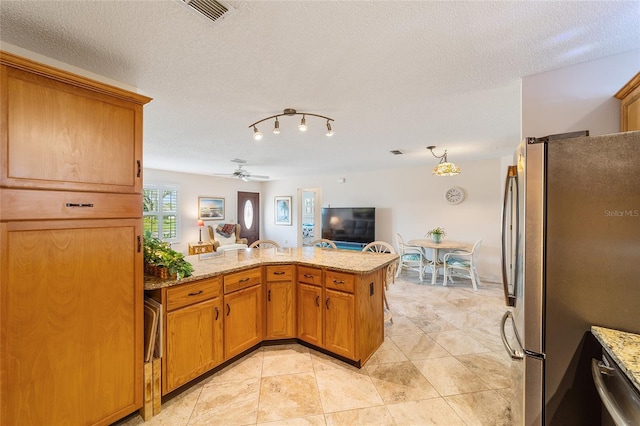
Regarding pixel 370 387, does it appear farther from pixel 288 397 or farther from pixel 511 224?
pixel 511 224

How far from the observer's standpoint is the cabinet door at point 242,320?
2.24 m

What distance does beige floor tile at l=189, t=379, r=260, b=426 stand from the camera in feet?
5.64

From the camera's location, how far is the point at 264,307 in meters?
2.58

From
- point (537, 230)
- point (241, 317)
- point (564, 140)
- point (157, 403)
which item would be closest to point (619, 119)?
point (564, 140)

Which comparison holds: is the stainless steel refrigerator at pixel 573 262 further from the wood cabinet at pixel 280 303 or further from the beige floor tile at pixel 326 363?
the wood cabinet at pixel 280 303

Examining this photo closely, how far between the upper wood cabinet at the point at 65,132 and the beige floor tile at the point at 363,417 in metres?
2.05

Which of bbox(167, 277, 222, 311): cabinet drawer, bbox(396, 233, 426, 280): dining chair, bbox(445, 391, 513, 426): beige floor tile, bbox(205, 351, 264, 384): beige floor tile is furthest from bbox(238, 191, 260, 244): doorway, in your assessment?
bbox(445, 391, 513, 426): beige floor tile

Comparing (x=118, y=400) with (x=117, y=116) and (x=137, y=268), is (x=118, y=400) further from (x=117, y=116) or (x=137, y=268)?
(x=117, y=116)

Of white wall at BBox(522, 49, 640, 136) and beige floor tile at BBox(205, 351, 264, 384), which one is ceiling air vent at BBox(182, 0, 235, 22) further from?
beige floor tile at BBox(205, 351, 264, 384)

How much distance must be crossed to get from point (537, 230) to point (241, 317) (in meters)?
2.30

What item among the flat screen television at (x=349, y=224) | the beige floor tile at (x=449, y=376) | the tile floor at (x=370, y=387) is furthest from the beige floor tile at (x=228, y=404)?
the flat screen television at (x=349, y=224)

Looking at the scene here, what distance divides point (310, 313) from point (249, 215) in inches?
250

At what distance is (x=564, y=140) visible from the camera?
1182 millimetres

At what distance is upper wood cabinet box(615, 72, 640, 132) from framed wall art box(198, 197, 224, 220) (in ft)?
24.8
